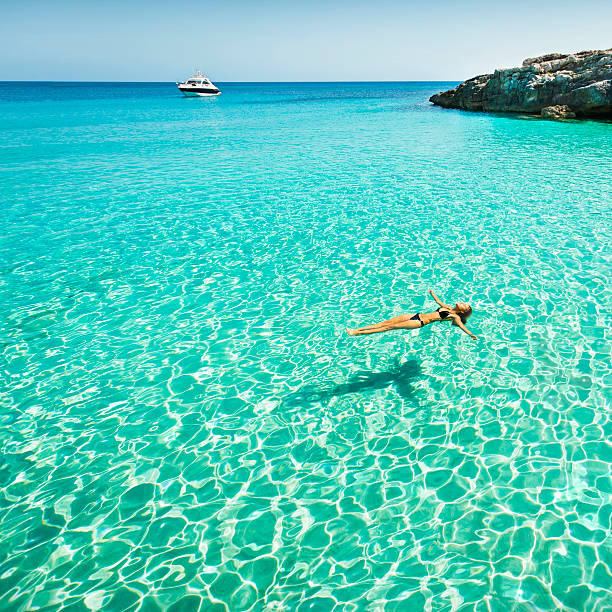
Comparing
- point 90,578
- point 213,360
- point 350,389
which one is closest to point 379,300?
point 350,389

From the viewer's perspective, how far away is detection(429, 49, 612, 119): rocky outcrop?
37.5 m

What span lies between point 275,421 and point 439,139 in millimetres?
29913

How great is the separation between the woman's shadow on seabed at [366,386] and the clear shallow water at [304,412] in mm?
58

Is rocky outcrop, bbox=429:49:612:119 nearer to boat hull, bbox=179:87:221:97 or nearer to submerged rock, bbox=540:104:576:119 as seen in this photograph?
submerged rock, bbox=540:104:576:119

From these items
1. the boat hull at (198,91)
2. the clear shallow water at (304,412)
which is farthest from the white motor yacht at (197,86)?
the clear shallow water at (304,412)

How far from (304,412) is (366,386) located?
1.23 metres

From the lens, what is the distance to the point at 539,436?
6.25 m

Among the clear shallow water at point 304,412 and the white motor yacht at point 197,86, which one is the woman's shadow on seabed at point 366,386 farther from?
the white motor yacht at point 197,86

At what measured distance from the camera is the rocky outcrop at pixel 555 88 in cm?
3753

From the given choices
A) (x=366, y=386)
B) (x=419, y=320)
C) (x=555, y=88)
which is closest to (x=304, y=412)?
(x=366, y=386)

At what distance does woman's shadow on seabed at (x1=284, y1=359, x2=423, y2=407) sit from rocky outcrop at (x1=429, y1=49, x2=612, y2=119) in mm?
42273

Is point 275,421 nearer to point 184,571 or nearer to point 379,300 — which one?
point 184,571

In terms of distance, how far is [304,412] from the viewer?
6887 mm

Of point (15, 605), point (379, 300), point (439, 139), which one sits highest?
point (439, 139)
